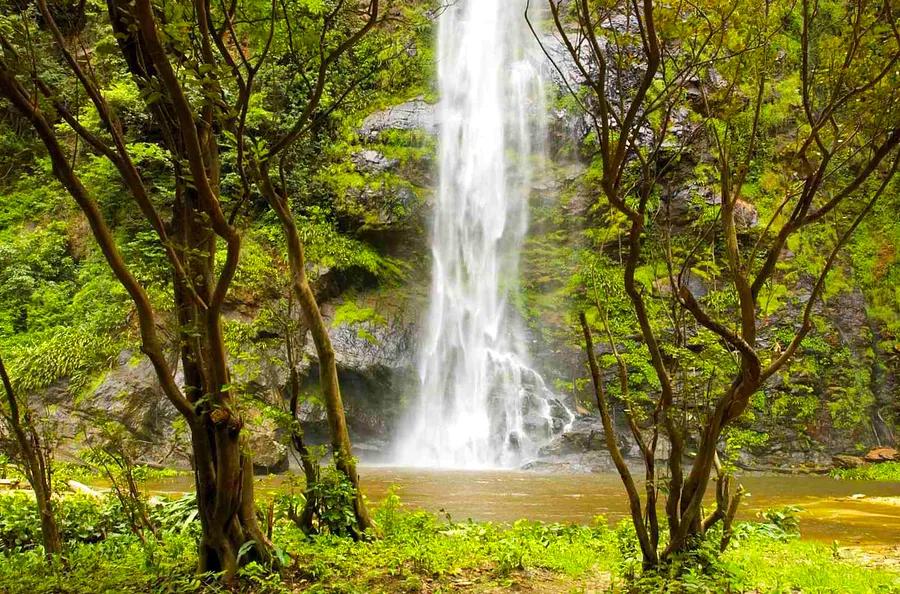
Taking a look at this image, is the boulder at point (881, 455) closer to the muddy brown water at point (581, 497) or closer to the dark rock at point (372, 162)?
the muddy brown water at point (581, 497)

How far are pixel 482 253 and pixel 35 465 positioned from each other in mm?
17101

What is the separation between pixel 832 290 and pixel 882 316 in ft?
4.82

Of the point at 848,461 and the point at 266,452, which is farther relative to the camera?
the point at 848,461

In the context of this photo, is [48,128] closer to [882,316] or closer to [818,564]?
[818,564]

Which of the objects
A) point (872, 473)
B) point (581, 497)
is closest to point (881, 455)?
point (872, 473)

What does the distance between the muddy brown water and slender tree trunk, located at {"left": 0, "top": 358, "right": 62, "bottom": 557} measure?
1445 mm

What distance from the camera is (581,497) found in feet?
31.7

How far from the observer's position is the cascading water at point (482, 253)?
54.5 feet

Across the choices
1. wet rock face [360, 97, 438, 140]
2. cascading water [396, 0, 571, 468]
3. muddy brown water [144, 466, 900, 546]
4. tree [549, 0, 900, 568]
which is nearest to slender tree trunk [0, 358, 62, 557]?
muddy brown water [144, 466, 900, 546]

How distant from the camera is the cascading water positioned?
16609 mm

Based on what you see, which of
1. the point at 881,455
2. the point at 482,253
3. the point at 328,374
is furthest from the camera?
the point at 482,253

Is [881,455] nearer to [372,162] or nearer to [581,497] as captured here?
[581,497]

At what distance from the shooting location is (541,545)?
502 centimetres

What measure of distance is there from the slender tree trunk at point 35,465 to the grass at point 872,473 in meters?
14.7
